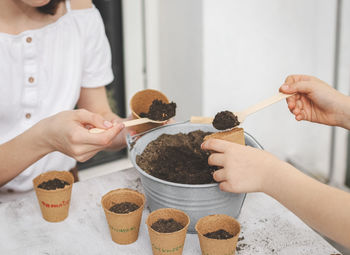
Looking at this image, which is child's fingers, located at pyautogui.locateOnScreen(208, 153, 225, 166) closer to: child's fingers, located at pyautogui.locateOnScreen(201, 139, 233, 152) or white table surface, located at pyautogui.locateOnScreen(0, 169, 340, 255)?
child's fingers, located at pyautogui.locateOnScreen(201, 139, 233, 152)

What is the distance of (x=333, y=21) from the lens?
7.75ft

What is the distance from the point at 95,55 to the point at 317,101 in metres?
0.91

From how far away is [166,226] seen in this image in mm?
885

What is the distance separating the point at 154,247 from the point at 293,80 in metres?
0.71

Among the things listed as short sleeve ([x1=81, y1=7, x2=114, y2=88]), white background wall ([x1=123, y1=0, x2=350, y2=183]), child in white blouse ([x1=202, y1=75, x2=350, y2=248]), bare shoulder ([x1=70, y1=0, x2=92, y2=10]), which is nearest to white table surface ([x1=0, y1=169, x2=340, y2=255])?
child in white blouse ([x1=202, y1=75, x2=350, y2=248])

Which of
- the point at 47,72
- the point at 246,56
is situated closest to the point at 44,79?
the point at 47,72

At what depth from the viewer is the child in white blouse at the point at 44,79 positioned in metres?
1.17

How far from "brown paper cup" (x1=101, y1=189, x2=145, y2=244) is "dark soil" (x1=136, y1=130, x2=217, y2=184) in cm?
10

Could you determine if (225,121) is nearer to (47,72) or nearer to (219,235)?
(219,235)

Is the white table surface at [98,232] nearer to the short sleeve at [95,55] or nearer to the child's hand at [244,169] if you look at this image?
the child's hand at [244,169]

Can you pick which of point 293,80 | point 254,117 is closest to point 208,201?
point 293,80

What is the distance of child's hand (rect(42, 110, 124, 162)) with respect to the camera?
3.31ft

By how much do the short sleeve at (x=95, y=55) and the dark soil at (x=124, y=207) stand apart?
735mm

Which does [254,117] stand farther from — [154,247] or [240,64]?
[154,247]
